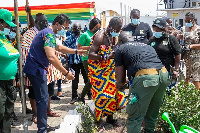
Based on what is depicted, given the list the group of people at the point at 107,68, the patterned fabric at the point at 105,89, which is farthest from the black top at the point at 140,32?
the patterned fabric at the point at 105,89

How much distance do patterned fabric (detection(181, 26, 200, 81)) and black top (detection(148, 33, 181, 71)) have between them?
1.82m

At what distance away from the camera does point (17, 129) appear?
16.6 feet

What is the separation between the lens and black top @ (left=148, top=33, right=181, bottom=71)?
4863 mm

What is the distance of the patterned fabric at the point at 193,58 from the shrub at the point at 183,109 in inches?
91.1

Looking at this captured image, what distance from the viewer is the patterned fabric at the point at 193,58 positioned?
6.54 m

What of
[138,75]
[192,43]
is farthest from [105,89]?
[192,43]

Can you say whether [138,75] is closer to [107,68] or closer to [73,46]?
[107,68]

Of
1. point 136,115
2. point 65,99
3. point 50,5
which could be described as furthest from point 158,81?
point 50,5

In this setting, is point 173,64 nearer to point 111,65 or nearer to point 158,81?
point 111,65

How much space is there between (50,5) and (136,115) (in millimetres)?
8654

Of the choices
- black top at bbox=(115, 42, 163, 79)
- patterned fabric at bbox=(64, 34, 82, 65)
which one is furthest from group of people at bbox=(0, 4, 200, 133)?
patterned fabric at bbox=(64, 34, 82, 65)

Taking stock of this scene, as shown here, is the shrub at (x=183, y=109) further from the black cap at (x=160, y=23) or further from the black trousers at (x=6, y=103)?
the black trousers at (x=6, y=103)

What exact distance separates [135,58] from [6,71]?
68.6 inches

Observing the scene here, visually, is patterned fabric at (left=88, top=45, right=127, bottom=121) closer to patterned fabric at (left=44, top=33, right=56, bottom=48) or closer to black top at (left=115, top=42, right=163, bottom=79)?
patterned fabric at (left=44, top=33, right=56, bottom=48)
